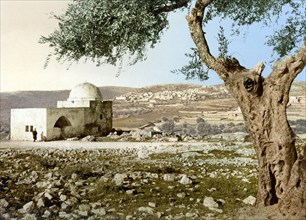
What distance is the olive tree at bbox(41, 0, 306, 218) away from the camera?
967cm

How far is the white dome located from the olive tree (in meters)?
30.9

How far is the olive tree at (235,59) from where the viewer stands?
967 centimetres

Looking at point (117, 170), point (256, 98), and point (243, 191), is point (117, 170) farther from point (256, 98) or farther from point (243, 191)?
point (256, 98)

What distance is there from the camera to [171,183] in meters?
13.0

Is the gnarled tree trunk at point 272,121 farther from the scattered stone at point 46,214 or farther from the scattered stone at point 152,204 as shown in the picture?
the scattered stone at point 46,214

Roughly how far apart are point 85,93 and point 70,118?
5.85m

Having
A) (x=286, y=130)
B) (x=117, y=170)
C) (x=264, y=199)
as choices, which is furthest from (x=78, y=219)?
(x=117, y=170)

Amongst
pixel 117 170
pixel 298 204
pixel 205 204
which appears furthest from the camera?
pixel 117 170

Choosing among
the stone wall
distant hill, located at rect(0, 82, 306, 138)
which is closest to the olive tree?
the stone wall

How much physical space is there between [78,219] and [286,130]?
4666 mm

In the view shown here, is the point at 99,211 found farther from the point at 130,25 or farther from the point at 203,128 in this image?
the point at 203,128

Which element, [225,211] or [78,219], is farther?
[225,211]

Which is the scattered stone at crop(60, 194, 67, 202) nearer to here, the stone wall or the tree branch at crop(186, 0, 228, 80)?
the tree branch at crop(186, 0, 228, 80)

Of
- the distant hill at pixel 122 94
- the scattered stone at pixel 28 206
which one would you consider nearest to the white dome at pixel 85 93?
the scattered stone at pixel 28 206
